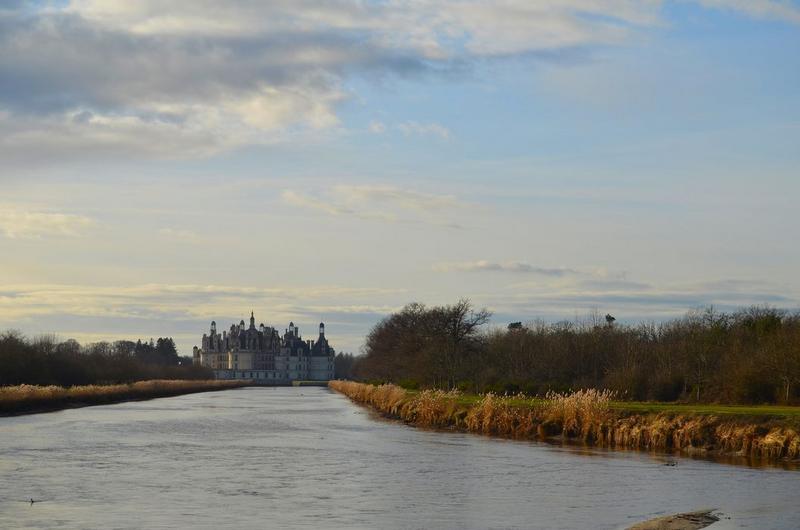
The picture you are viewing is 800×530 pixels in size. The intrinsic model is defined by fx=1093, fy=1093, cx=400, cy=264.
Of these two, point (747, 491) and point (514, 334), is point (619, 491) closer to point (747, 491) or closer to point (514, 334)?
point (747, 491)

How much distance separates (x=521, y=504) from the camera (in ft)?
88.6

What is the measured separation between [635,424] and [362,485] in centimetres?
1676

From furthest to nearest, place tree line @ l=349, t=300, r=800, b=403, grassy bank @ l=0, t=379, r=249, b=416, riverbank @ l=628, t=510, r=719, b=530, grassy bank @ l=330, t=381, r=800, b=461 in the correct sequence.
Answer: grassy bank @ l=0, t=379, r=249, b=416, tree line @ l=349, t=300, r=800, b=403, grassy bank @ l=330, t=381, r=800, b=461, riverbank @ l=628, t=510, r=719, b=530

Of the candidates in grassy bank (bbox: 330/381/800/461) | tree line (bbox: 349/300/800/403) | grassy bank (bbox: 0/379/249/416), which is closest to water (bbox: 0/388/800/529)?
grassy bank (bbox: 330/381/800/461)

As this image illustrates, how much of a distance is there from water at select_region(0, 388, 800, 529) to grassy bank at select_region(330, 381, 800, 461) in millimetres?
2652

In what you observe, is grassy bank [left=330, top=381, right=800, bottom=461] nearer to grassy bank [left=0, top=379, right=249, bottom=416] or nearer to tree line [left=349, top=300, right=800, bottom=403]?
tree line [left=349, top=300, right=800, bottom=403]

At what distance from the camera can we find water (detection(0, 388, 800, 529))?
79.9ft

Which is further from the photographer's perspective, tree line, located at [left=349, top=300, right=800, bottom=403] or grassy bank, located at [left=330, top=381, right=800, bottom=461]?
tree line, located at [left=349, top=300, right=800, bottom=403]

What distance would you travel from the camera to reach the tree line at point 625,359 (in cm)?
5478

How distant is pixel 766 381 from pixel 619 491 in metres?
27.4

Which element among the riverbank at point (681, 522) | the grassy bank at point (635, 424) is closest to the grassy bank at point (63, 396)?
the grassy bank at point (635, 424)

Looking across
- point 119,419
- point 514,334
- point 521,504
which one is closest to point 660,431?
point 521,504

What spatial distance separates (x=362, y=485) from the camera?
1227 inches

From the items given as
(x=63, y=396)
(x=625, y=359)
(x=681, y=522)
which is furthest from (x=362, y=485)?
(x=63, y=396)
